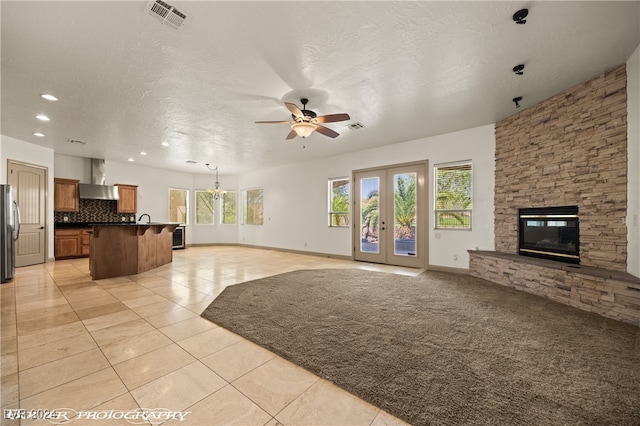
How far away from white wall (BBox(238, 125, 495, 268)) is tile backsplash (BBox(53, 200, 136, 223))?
164 inches

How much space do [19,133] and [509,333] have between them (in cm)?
946

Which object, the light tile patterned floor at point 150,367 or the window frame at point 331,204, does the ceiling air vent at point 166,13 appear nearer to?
the light tile patterned floor at point 150,367

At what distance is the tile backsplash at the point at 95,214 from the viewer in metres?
7.36

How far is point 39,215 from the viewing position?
6250 millimetres

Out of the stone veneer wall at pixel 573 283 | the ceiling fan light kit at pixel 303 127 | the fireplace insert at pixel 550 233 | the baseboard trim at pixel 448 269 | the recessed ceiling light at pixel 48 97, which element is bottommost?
the baseboard trim at pixel 448 269

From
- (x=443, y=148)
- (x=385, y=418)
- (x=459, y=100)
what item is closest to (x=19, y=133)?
(x=385, y=418)

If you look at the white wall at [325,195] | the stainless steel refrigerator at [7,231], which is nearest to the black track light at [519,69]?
the white wall at [325,195]

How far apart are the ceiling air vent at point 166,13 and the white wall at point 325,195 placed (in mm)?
5195

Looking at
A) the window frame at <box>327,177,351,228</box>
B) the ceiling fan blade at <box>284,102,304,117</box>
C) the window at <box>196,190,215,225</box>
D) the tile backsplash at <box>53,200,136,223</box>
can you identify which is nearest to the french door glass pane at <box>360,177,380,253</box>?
the window frame at <box>327,177,351,228</box>

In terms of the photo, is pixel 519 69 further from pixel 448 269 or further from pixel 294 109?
pixel 448 269

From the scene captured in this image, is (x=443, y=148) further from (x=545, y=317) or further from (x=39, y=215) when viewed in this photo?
(x=39, y=215)

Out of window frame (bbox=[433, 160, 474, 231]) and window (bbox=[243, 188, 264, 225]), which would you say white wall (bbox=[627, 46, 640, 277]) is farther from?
window (bbox=[243, 188, 264, 225])

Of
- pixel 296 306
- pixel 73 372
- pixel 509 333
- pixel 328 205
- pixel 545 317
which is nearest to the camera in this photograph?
pixel 73 372

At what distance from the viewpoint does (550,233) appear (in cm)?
406
